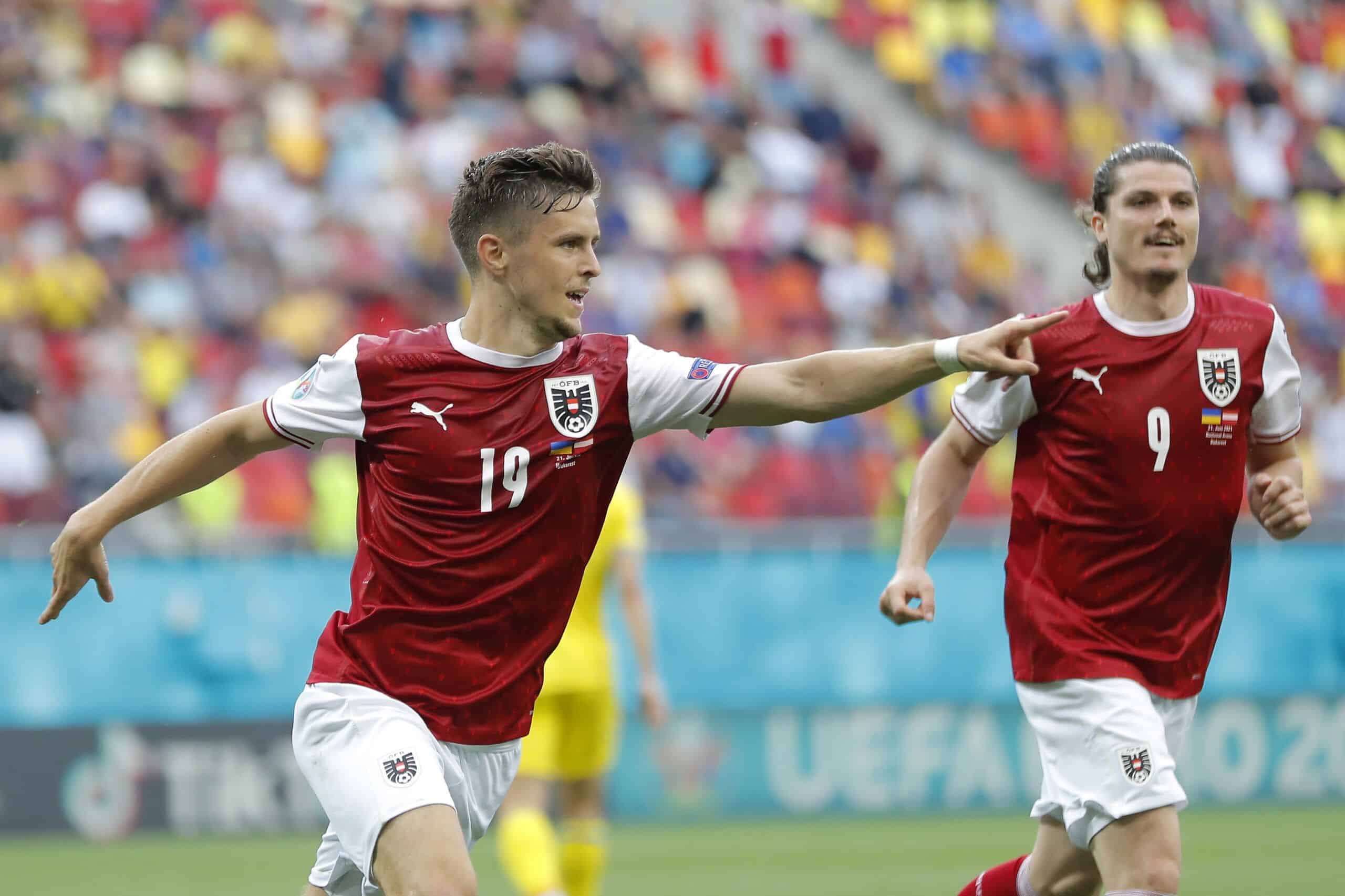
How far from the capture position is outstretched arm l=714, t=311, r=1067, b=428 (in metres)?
5.14

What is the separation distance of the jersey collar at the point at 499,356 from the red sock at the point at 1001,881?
2116mm

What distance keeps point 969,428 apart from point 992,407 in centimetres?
12

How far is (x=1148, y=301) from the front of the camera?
6148 mm

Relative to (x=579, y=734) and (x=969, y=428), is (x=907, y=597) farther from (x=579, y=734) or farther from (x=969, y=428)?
(x=579, y=734)

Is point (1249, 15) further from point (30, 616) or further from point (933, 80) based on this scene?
point (30, 616)

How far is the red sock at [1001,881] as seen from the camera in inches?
248

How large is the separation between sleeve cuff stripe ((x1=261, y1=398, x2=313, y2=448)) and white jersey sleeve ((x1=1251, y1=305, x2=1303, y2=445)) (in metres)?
2.81

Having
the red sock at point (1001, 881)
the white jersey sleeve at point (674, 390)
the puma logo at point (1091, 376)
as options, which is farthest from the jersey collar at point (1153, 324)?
the red sock at point (1001, 881)

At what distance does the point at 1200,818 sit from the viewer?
44.0 feet

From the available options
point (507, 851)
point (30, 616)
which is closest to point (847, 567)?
point (30, 616)

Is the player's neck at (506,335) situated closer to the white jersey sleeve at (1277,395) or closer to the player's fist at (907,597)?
the player's fist at (907,597)

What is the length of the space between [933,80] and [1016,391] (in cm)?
1665

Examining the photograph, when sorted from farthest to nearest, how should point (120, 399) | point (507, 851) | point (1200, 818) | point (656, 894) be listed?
point (120, 399) < point (1200, 818) < point (656, 894) < point (507, 851)

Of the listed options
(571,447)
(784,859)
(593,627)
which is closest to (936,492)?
(571,447)
